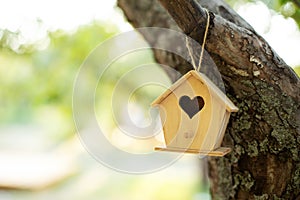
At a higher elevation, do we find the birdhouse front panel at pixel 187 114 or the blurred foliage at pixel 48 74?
the blurred foliage at pixel 48 74

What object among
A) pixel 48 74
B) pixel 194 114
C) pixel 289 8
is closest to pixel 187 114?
pixel 194 114

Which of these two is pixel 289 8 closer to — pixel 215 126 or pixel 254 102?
pixel 254 102

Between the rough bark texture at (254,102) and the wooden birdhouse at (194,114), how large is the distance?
0.27 ft

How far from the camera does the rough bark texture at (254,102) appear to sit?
71 cm

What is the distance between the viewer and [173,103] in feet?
2.25

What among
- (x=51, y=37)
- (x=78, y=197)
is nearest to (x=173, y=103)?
(x=51, y=37)

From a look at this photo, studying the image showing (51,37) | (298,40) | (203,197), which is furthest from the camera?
(203,197)

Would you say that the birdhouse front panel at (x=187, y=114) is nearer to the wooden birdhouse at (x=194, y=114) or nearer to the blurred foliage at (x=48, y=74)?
the wooden birdhouse at (x=194, y=114)

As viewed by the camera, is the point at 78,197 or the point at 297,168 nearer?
the point at 297,168

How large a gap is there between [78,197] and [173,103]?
209cm

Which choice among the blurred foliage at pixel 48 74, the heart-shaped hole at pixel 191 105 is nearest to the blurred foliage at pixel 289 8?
the heart-shaped hole at pixel 191 105

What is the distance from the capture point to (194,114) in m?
0.68

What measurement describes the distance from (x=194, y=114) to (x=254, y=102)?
133 mm

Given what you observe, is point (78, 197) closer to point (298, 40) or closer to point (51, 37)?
point (51, 37)
